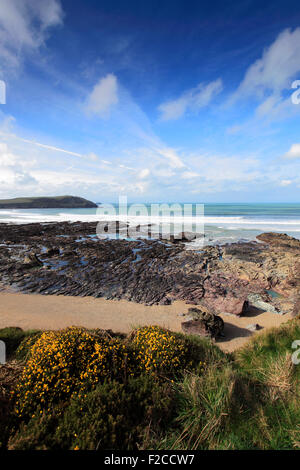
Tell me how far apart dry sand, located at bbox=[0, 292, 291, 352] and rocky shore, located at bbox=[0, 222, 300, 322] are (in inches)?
25.9

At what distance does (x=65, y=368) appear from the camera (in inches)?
161

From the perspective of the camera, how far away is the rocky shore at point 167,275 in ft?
39.8

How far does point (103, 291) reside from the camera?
1317 centimetres

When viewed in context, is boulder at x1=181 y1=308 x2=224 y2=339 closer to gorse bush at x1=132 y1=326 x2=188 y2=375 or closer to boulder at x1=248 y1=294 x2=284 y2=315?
gorse bush at x1=132 y1=326 x2=188 y2=375

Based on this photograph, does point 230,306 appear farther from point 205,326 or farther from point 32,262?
point 32,262

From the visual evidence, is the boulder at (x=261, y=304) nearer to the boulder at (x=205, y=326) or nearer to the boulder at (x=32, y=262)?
the boulder at (x=205, y=326)

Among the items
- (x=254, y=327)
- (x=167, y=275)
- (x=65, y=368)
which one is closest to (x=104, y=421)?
(x=65, y=368)

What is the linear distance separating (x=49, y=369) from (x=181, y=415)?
102 inches

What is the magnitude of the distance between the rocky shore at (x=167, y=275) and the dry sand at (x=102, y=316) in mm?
658

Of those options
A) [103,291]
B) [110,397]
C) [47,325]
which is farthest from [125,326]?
[110,397]

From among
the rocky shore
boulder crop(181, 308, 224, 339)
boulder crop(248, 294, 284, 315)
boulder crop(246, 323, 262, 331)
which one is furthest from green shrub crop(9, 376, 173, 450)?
boulder crop(248, 294, 284, 315)

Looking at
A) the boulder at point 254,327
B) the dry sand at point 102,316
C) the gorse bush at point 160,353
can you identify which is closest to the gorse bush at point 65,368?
the gorse bush at point 160,353
